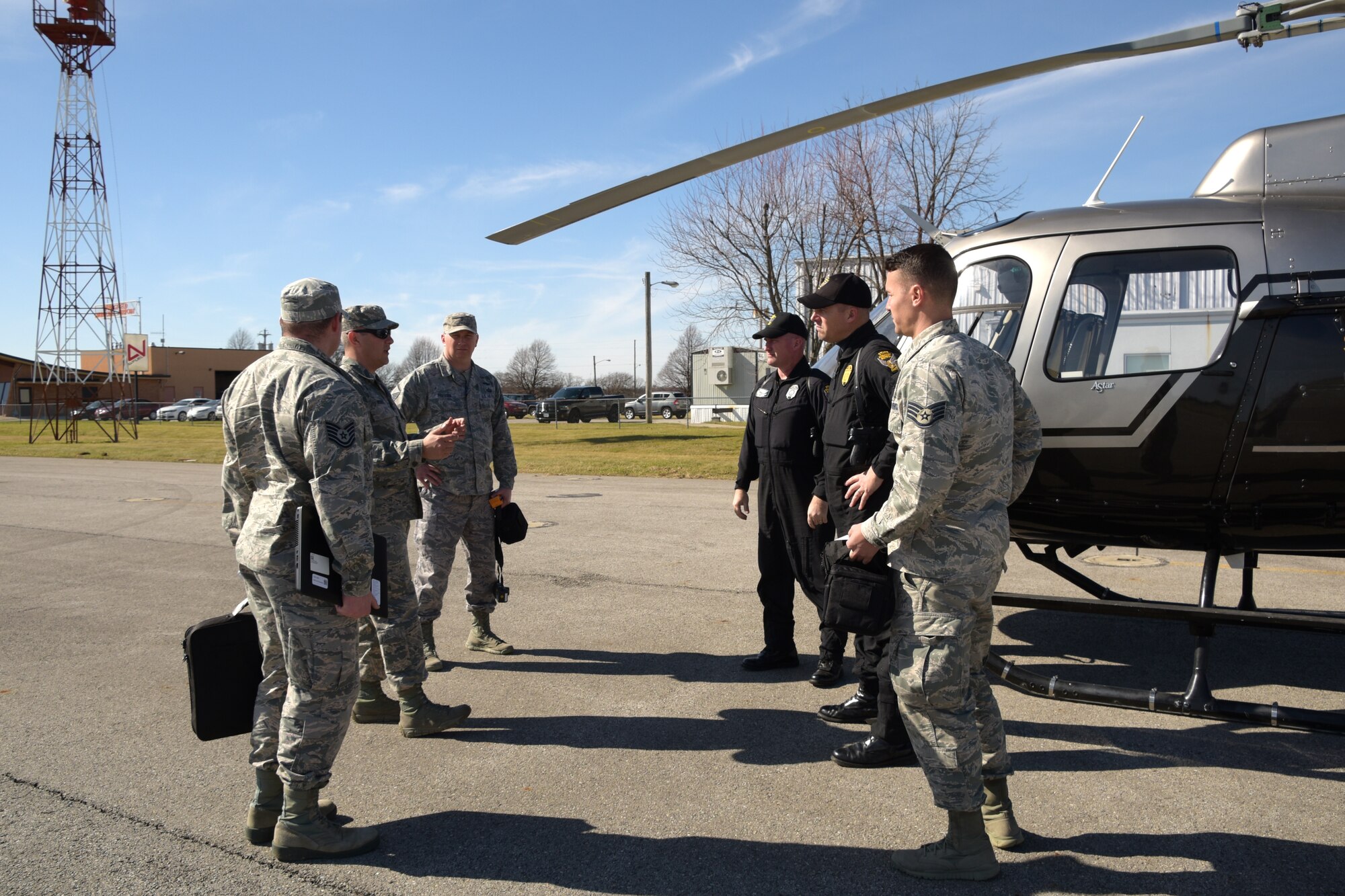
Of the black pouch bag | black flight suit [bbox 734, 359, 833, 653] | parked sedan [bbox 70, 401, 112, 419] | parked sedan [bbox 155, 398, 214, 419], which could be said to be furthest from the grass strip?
parked sedan [bbox 155, 398, 214, 419]

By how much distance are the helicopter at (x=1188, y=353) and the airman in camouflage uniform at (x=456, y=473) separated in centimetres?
141

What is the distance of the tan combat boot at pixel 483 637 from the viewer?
5.70m

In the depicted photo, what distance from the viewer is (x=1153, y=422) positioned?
4488mm

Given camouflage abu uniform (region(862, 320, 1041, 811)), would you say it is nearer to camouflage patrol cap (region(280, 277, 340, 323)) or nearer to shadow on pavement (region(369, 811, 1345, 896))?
shadow on pavement (region(369, 811, 1345, 896))

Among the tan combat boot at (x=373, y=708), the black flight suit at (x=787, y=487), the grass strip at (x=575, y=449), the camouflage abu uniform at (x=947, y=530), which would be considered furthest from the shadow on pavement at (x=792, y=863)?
the grass strip at (x=575, y=449)

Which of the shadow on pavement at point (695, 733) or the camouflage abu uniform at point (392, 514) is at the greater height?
the camouflage abu uniform at point (392, 514)

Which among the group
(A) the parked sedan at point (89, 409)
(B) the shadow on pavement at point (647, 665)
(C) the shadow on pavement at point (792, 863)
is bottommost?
(C) the shadow on pavement at point (792, 863)

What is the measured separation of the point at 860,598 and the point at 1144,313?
103 inches

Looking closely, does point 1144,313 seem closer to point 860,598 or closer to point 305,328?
point 860,598

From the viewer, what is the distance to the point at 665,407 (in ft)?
168

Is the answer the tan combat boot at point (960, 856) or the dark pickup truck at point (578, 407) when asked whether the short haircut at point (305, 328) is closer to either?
the tan combat boot at point (960, 856)

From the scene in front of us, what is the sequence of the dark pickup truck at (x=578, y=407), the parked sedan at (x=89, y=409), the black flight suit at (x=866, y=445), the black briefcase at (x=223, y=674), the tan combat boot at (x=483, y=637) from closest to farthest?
the black briefcase at (x=223, y=674) → the black flight suit at (x=866, y=445) → the tan combat boot at (x=483, y=637) → the parked sedan at (x=89, y=409) → the dark pickup truck at (x=578, y=407)

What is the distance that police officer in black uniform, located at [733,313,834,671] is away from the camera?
486cm

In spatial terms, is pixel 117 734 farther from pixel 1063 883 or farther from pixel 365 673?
pixel 1063 883
